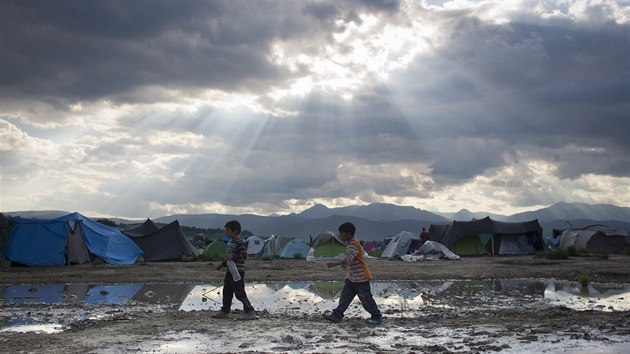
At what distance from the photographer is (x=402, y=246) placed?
122 ft

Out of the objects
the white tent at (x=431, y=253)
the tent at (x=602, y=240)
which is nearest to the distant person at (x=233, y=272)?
the white tent at (x=431, y=253)

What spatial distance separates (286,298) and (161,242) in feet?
67.0

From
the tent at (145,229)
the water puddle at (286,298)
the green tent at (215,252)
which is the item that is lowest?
the water puddle at (286,298)

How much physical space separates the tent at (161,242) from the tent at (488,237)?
1687 centimetres

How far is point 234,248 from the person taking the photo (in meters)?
12.0

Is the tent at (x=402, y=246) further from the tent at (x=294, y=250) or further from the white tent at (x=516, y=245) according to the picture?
the white tent at (x=516, y=245)

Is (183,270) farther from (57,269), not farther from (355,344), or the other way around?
(355,344)

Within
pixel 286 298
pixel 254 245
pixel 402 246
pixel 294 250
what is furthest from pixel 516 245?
pixel 286 298

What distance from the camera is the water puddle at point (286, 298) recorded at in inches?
493

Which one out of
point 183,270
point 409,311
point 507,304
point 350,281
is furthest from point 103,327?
point 183,270

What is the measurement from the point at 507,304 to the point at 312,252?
75.5ft

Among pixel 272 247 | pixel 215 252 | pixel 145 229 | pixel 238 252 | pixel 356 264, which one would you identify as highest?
pixel 145 229

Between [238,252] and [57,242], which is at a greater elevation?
[238,252]

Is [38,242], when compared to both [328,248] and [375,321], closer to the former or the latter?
[328,248]
